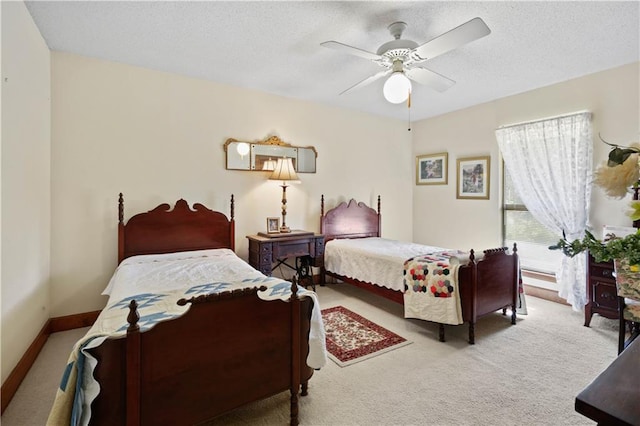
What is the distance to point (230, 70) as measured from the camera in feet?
11.0

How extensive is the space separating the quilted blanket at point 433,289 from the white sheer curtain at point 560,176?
1.68 metres

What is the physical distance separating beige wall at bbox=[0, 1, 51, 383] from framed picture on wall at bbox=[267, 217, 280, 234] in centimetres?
211

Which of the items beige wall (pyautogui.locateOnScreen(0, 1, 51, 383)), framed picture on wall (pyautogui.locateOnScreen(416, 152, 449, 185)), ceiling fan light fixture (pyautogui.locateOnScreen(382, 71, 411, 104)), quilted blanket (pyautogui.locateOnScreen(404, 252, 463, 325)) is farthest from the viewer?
framed picture on wall (pyautogui.locateOnScreen(416, 152, 449, 185))

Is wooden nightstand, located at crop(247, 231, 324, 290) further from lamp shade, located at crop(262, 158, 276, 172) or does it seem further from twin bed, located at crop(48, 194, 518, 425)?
lamp shade, located at crop(262, 158, 276, 172)

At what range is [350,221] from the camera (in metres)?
4.74

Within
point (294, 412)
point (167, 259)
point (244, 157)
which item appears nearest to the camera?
point (294, 412)

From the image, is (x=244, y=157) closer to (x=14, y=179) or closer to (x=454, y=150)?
(x=14, y=179)

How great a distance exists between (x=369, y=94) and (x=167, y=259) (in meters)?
3.11

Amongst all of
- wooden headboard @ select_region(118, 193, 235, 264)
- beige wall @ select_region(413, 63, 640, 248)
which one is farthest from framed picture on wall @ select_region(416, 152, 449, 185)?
wooden headboard @ select_region(118, 193, 235, 264)

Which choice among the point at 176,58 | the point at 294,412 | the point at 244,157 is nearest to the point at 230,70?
the point at 176,58

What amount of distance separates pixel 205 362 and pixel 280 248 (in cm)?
222

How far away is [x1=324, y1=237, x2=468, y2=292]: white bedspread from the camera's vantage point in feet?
10.6

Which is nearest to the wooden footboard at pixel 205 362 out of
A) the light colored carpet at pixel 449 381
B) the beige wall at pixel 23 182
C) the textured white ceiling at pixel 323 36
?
the light colored carpet at pixel 449 381

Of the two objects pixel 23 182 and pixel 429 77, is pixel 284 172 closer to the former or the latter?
pixel 429 77
